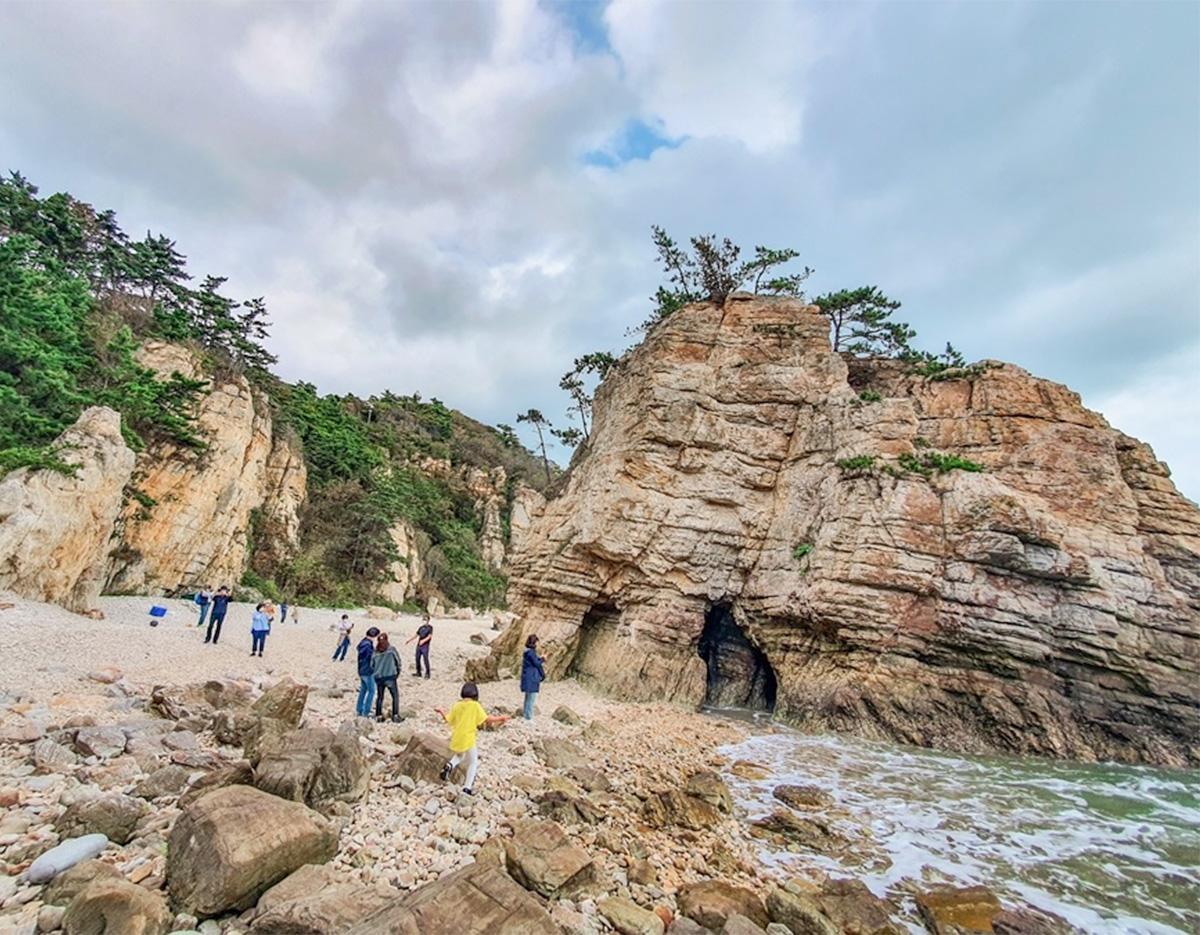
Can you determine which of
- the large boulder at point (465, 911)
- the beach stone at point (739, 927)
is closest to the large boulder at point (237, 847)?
the large boulder at point (465, 911)

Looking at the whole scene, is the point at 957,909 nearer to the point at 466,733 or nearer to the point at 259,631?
the point at 466,733

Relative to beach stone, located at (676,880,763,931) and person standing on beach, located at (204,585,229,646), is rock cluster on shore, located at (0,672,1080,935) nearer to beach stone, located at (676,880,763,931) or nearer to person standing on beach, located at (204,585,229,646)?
beach stone, located at (676,880,763,931)

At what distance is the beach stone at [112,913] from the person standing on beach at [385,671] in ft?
22.8

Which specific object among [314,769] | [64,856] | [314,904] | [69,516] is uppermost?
[69,516]

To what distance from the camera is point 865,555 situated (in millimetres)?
16453

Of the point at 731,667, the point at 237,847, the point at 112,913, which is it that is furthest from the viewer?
the point at 731,667

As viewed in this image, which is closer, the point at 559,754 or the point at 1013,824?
the point at 1013,824

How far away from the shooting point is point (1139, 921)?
6.89 metres

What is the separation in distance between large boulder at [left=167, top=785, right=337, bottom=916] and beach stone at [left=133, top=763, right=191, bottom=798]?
5.14 feet

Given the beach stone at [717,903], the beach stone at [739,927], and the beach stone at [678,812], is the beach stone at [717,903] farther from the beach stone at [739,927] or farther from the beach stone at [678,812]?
the beach stone at [678,812]

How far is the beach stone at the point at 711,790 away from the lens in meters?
9.27

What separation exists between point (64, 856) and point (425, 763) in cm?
403

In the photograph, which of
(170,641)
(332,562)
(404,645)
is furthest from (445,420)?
(170,641)

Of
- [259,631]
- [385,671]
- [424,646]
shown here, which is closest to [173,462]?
[259,631]
